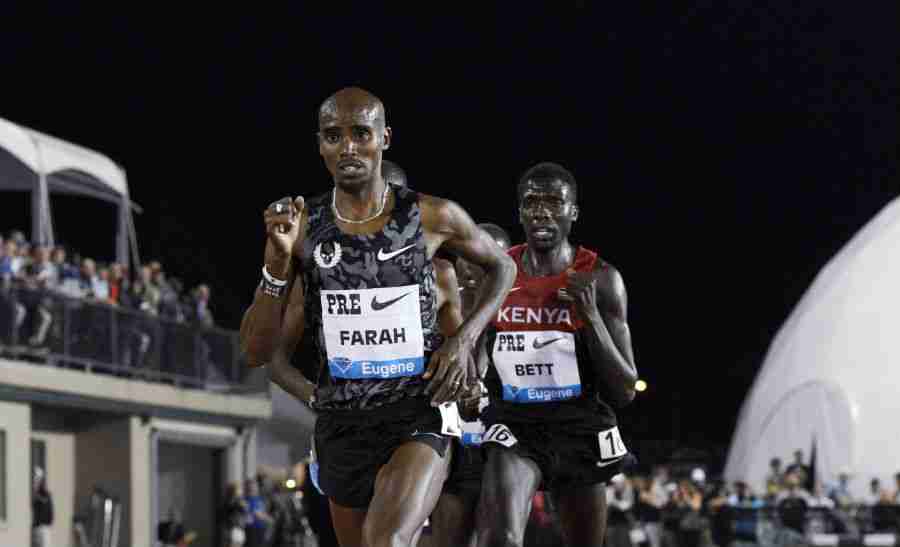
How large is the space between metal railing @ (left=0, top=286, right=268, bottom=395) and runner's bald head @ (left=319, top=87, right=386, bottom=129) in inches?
652

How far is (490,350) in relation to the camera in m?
9.63

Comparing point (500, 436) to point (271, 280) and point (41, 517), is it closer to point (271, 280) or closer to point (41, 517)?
point (271, 280)

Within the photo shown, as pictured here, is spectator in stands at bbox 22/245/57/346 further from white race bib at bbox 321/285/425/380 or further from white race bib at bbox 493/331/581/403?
white race bib at bbox 321/285/425/380

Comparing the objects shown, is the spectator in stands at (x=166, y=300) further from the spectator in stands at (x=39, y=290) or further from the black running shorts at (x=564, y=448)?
the black running shorts at (x=564, y=448)

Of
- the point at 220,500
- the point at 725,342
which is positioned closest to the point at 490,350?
the point at 220,500

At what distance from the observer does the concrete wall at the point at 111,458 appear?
29.3 m

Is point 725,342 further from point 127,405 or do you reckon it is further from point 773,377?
point 127,405

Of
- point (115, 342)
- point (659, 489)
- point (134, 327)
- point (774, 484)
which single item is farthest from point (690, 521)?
point (115, 342)

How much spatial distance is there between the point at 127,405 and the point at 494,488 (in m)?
20.0

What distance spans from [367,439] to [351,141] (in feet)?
3.66

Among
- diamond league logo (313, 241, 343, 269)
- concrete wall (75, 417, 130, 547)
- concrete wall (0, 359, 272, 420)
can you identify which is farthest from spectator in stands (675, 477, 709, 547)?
diamond league logo (313, 241, 343, 269)

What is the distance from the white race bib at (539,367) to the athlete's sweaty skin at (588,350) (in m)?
0.14

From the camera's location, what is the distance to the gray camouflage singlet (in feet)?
23.5

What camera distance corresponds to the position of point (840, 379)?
145 ft
